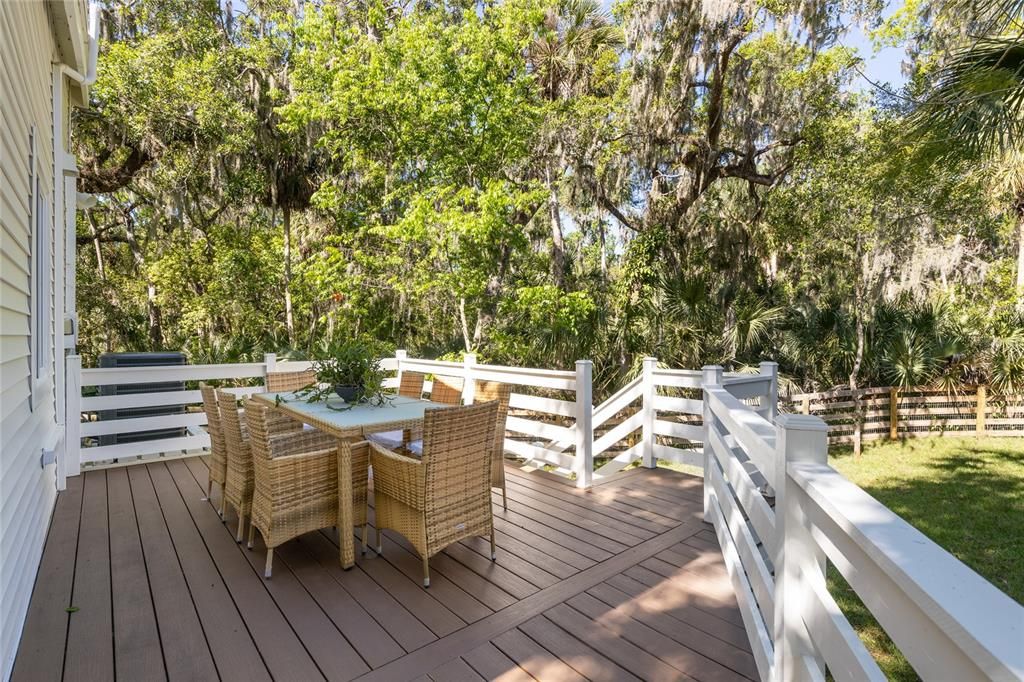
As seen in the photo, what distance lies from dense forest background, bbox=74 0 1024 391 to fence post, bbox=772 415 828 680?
20.4 ft

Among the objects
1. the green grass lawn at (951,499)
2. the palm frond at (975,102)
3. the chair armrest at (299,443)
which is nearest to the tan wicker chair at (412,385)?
the chair armrest at (299,443)

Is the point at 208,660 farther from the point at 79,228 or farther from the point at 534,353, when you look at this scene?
the point at 79,228

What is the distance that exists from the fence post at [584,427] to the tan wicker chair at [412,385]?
156cm

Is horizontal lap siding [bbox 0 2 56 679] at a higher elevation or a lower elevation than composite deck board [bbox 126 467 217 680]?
higher

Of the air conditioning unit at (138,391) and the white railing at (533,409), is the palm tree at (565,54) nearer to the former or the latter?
the white railing at (533,409)

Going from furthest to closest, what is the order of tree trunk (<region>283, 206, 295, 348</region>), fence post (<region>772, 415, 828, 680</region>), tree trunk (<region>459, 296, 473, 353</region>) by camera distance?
tree trunk (<region>283, 206, 295, 348</region>) < tree trunk (<region>459, 296, 473, 353</region>) < fence post (<region>772, 415, 828, 680</region>)

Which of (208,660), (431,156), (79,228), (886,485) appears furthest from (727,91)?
(79,228)

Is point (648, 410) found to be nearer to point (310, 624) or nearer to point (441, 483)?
point (441, 483)

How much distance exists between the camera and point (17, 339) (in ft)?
8.82

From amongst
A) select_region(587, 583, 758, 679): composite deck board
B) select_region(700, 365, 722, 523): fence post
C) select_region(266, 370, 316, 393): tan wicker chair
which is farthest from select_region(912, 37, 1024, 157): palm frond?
select_region(266, 370, 316, 393): tan wicker chair

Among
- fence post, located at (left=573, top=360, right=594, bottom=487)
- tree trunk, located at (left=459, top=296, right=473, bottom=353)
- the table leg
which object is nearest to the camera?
the table leg

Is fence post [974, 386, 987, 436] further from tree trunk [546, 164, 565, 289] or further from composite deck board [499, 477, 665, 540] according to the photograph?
composite deck board [499, 477, 665, 540]

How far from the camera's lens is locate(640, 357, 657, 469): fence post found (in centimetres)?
468

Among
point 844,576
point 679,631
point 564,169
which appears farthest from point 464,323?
point 844,576
